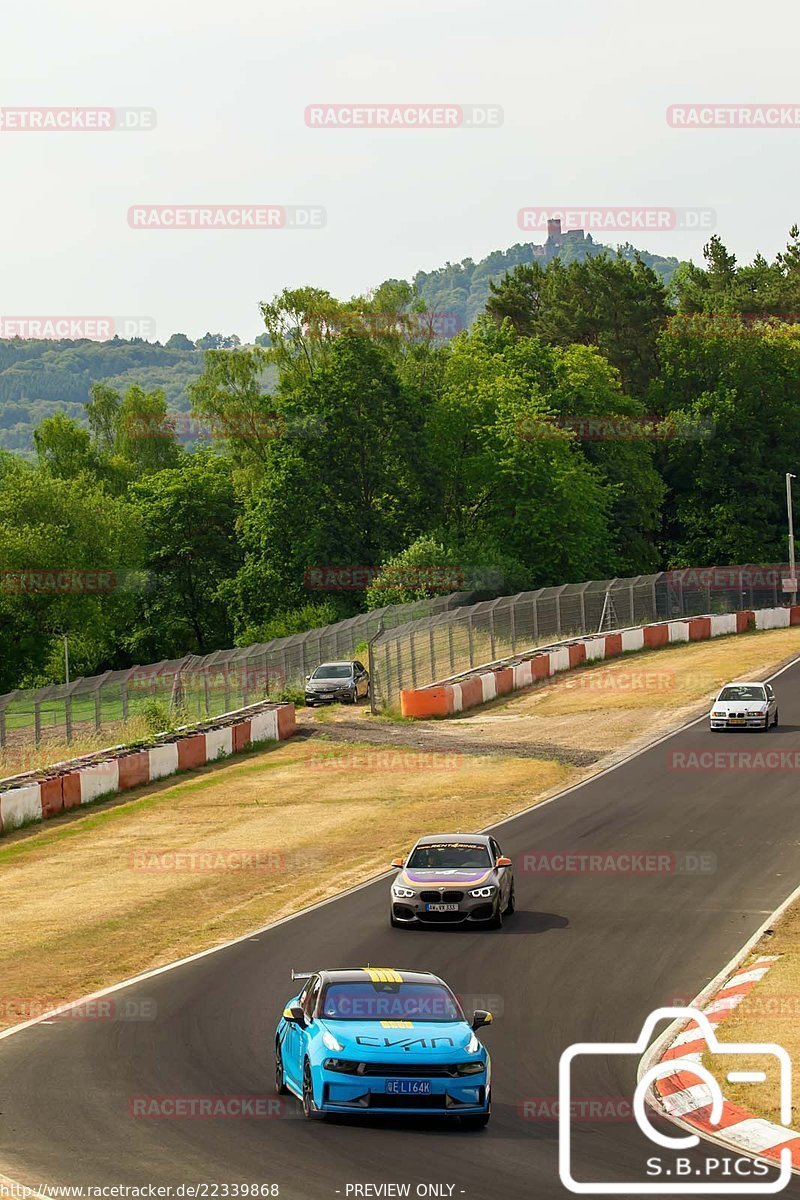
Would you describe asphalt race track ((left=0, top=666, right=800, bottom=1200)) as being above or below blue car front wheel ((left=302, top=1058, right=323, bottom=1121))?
below

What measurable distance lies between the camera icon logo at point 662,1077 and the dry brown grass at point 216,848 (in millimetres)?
7552

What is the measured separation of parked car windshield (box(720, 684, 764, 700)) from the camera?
4612 cm

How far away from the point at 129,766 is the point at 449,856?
17.3m

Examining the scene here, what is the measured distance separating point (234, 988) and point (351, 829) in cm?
1466

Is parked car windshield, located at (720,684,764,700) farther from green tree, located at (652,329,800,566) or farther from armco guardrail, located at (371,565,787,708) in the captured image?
green tree, located at (652,329,800,566)

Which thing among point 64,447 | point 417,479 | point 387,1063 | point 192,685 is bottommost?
point 387,1063

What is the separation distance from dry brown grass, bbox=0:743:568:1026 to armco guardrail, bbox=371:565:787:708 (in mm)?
10022

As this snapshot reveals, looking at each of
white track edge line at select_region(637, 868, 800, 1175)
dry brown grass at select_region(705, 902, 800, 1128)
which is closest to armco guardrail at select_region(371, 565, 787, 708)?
white track edge line at select_region(637, 868, 800, 1175)

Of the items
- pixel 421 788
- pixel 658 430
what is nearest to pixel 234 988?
pixel 421 788

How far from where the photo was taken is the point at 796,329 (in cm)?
10162

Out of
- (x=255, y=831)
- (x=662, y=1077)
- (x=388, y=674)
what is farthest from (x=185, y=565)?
(x=662, y=1077)

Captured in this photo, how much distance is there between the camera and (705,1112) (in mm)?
14609

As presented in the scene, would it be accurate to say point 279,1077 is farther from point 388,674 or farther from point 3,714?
point 388,674

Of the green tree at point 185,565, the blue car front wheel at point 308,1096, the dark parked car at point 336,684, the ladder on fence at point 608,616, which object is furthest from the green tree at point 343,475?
the blue car front wheel at point 308,1096
